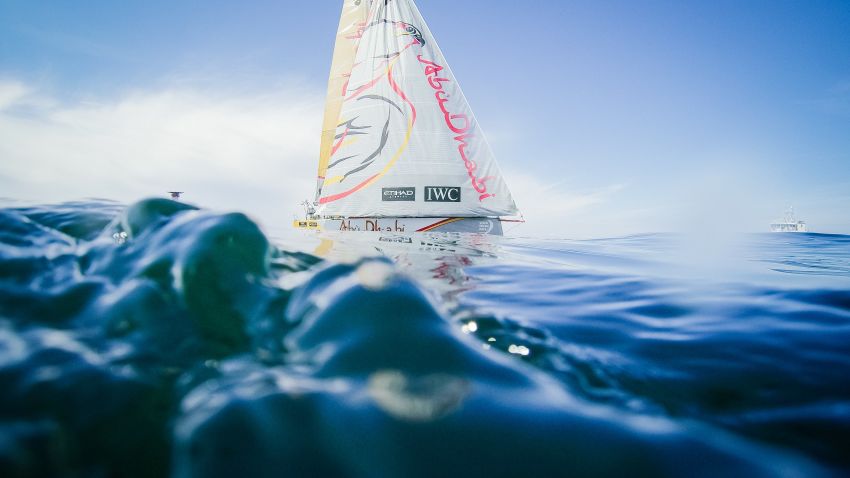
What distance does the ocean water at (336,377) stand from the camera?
550 millimetres

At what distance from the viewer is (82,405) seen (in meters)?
0.60

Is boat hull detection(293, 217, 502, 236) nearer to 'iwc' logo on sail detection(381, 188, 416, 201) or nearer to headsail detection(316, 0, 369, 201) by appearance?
'iwc' logo on sail detection(381, 188, 416, 201)

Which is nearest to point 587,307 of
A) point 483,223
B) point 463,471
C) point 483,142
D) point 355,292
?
point 355,292

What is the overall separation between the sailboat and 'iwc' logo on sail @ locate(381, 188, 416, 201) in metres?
0.03

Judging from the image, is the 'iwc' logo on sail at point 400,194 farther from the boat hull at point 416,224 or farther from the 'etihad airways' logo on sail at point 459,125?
the 'etihad airways' logo on sail at point 459,125

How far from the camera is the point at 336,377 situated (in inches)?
27.0

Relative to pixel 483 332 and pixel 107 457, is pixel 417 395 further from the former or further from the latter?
pixel 483 332

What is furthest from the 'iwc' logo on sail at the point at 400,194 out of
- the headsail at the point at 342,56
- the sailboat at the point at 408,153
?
the headsail at the point at 342,56

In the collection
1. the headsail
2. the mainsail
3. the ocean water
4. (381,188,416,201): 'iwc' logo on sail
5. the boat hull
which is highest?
the headsail

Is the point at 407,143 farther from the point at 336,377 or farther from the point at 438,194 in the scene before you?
the point at 336,377

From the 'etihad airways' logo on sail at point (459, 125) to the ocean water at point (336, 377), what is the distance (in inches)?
384

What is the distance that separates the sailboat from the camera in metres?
10.7

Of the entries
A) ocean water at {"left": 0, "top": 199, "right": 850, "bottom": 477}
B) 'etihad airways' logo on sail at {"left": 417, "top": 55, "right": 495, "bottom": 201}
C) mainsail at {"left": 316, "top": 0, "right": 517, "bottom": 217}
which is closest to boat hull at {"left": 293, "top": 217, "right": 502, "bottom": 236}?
mainsail at {"left": 316, "top": 0, "right": 517, "bottom": 217}

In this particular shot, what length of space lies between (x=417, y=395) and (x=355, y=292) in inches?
12.3
